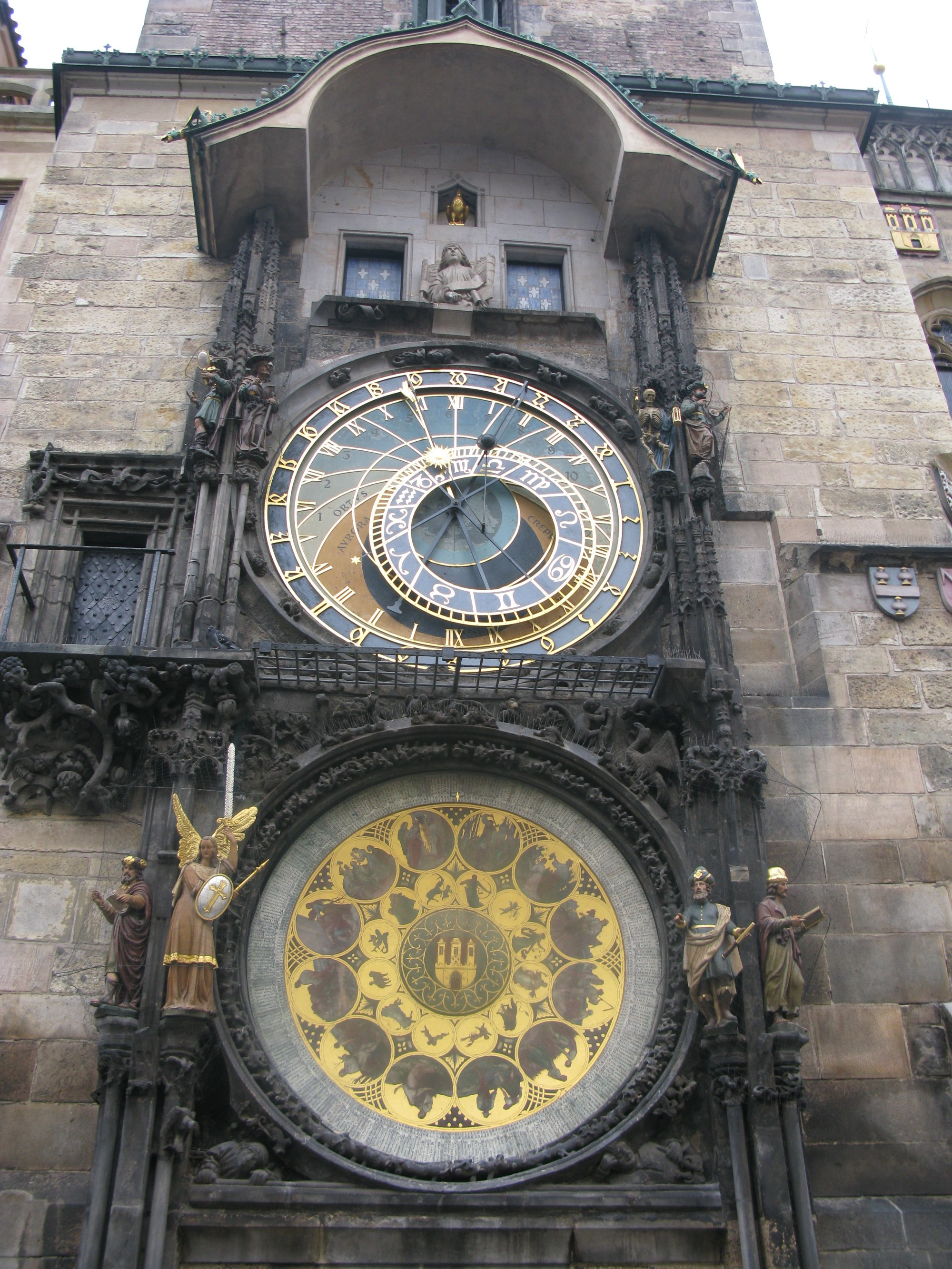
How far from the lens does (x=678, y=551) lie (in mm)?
9875

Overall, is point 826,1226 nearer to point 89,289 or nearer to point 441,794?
point 441,794

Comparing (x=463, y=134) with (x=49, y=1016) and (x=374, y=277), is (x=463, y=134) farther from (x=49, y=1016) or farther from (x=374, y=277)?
(x=49, y=1016)

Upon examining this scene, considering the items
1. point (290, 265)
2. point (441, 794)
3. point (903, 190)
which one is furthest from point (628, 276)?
point (441, 794)

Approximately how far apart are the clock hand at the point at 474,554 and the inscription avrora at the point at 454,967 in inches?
76.7

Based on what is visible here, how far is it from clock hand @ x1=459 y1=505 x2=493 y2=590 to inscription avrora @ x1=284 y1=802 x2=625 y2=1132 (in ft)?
6.39

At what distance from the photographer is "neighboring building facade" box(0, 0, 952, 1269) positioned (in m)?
7.50

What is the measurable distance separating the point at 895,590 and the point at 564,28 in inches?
331

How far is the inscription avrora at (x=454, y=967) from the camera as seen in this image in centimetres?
796

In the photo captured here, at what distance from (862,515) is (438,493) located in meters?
3.65

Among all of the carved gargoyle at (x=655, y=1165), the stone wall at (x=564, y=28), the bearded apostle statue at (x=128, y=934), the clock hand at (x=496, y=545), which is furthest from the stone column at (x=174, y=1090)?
the stone wall at (x=564, y=28)

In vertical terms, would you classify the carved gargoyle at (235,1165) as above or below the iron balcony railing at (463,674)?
below

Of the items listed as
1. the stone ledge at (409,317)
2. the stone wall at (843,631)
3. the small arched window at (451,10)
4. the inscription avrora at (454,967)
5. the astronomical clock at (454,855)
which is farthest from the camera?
the small arched window at (451,10)

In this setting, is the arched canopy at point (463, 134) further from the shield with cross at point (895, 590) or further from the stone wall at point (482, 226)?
the shield with cross at point (895, 590)

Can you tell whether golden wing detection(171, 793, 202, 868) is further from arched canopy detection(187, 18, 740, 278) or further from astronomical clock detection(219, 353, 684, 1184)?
arched canopy detection(187, 18, 740, 278)
